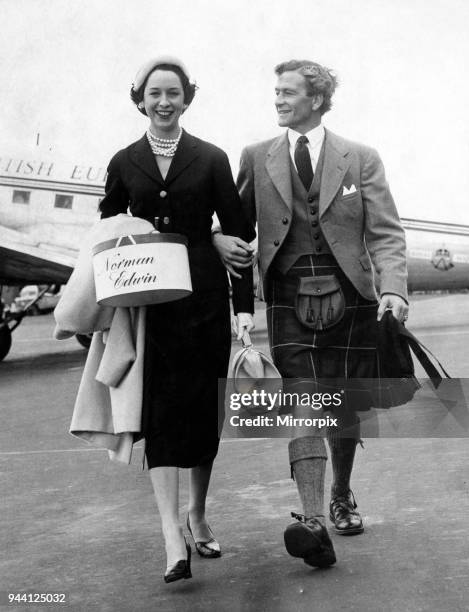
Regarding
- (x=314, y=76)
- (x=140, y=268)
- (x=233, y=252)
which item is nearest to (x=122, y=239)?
(x=140, y=268)

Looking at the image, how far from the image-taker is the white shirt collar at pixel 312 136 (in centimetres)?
437

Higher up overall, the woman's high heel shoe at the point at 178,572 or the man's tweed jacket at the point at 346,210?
the man's tweed jacket at the point at 346,210

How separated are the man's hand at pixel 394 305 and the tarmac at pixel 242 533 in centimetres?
90

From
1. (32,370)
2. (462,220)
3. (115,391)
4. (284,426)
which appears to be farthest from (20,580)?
(462,220)

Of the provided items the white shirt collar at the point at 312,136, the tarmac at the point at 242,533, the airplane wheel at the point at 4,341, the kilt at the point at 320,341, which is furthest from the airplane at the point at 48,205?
the kilt at the point at 320,341

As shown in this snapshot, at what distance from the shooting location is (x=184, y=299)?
13.2 ft

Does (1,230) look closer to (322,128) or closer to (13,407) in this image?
(13,407)

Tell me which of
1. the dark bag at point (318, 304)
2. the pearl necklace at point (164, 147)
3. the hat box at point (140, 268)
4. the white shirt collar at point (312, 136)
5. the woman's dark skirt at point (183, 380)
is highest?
the white shirt collar at point (312, 136)

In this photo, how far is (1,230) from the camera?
14.7m

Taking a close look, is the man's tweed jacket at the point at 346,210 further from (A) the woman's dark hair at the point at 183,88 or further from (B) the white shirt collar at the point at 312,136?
(A) the woman's dark hair at the point at 183,88

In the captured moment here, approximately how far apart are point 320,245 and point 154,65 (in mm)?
990

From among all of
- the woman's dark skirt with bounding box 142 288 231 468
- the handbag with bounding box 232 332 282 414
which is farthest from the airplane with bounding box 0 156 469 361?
the handbag with bounding box 232 332 282 414

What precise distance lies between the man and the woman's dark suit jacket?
0.29 ft

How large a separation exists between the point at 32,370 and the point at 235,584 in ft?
32.0
